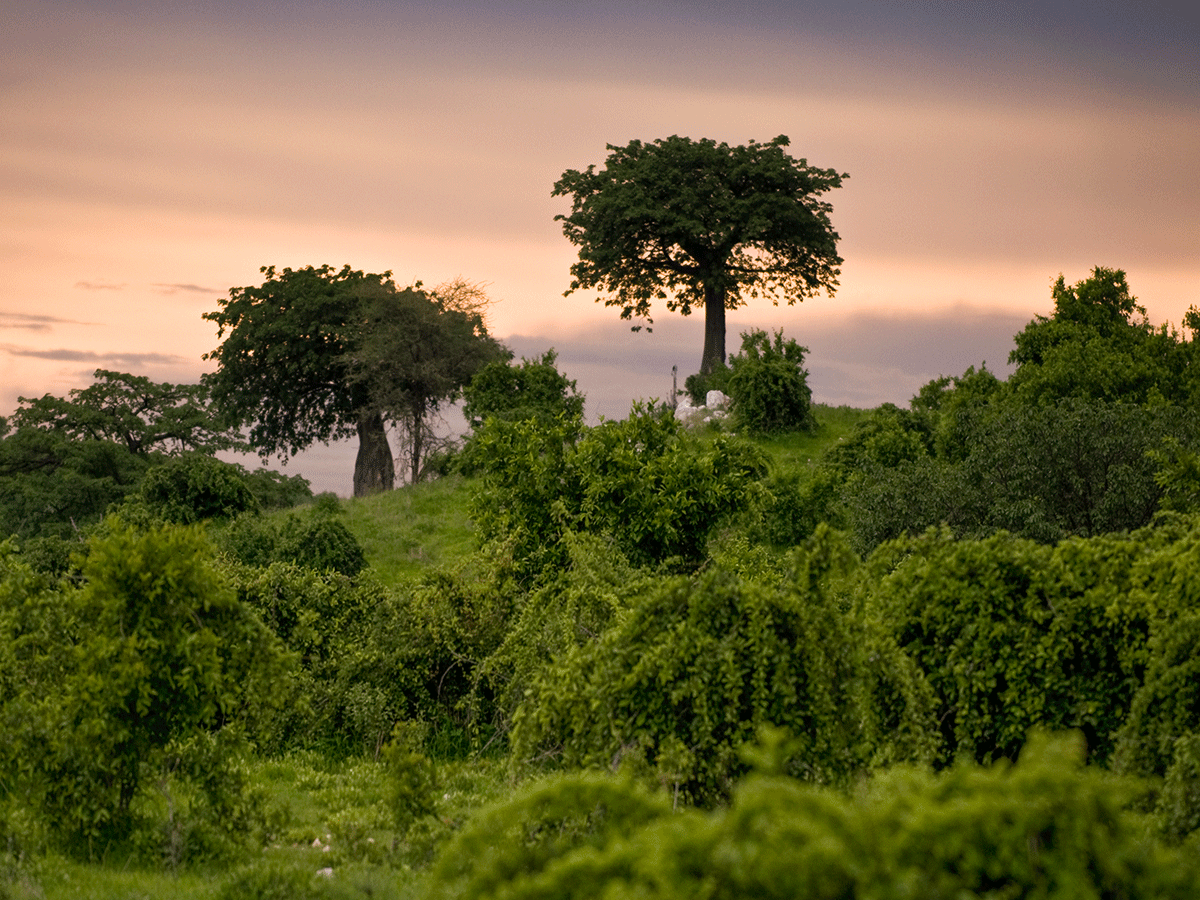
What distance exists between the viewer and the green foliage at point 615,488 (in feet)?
59.8

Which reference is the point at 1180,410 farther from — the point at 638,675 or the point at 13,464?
the point at 13,464

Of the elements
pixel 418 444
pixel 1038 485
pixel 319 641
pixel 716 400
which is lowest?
pixel 319 641

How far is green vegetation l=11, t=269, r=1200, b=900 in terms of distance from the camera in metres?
4.32

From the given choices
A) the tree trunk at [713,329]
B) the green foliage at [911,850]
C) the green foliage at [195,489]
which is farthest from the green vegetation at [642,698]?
the tree trunk at [713,329]

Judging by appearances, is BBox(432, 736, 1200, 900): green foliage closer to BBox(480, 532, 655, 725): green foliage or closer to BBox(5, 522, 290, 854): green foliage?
BBox(5, 522, 290, 854): green foliage

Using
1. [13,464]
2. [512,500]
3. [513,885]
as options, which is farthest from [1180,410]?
[13,464]

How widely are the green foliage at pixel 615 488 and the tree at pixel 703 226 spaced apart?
25.3m

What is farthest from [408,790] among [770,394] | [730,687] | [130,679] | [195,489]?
[770,394]

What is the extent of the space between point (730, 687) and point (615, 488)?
9.84 meters

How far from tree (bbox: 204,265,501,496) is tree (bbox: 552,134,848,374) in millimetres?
7001

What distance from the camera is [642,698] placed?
891cm

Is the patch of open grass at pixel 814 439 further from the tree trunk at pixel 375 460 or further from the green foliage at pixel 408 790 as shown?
the green foliage at pixel 408 790

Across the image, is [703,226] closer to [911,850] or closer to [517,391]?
[517,391]

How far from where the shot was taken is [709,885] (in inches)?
161
